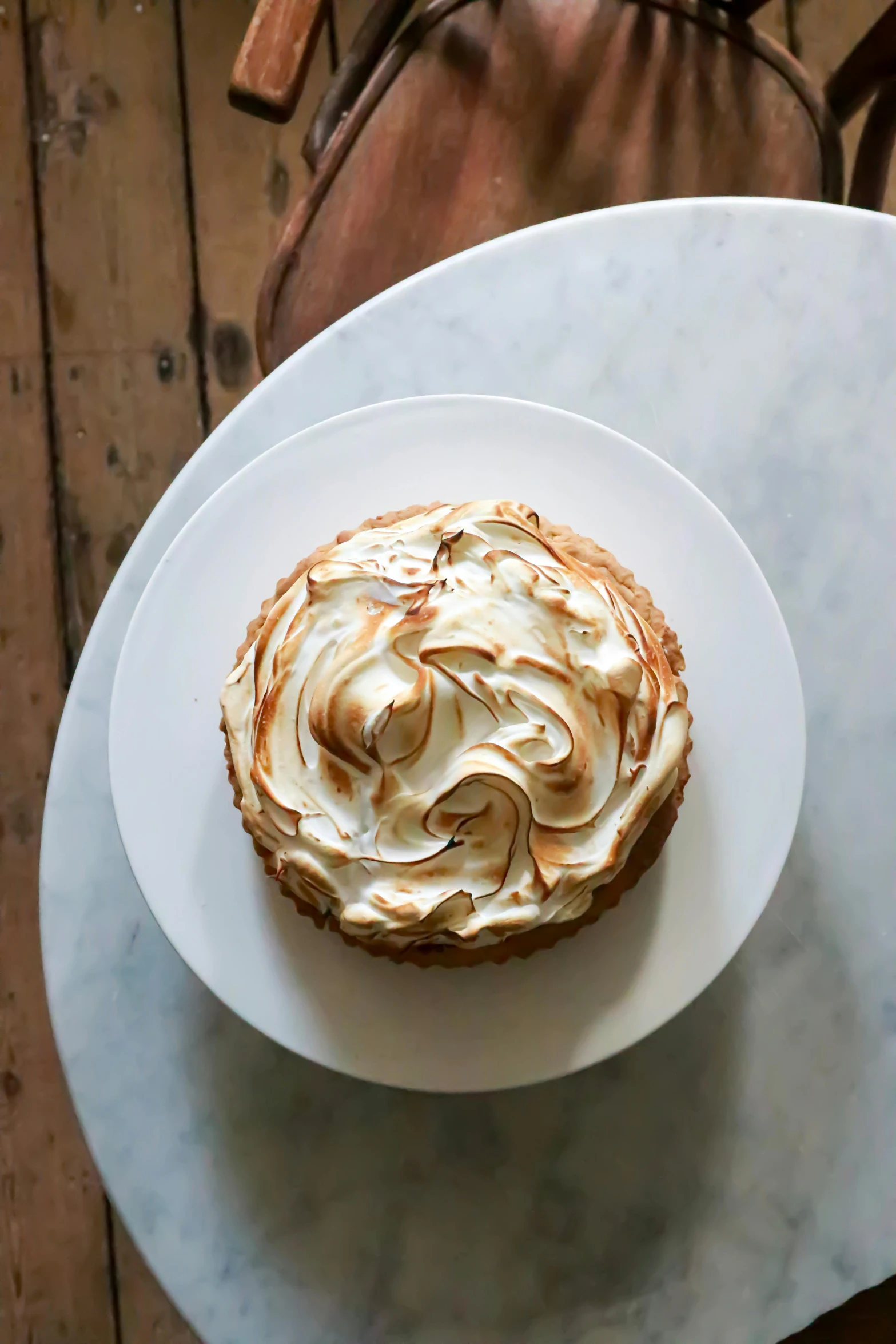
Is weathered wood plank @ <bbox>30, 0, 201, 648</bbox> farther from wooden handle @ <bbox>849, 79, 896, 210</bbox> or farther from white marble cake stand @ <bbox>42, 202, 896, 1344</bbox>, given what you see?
wooden handle @ <bbox>849, 79, 896, 210</bbox>

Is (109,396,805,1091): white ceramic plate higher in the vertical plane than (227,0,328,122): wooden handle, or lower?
lower

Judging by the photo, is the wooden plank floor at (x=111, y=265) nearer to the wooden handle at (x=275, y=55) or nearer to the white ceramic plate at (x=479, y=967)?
the wooden handle at (x=275, y=55)

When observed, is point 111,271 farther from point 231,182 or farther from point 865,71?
point 865,71

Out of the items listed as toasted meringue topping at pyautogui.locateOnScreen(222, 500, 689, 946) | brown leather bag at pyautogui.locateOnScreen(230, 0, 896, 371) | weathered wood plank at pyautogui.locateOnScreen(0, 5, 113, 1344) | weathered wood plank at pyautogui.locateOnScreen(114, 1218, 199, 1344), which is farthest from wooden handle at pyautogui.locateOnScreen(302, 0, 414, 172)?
weathered wood plank at pyautogui.locateOnScreen(114, 1218, 199, 1344)

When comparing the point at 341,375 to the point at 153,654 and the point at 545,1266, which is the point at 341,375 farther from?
the point at 545,1266

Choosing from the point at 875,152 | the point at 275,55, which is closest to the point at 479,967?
the point at 275,55

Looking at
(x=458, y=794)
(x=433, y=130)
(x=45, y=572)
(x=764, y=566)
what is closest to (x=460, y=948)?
(x=458, y=794)
